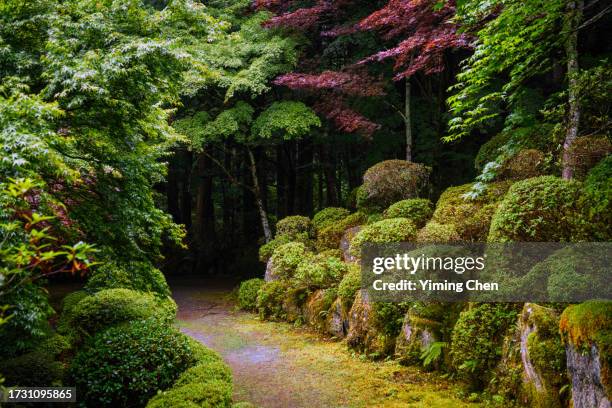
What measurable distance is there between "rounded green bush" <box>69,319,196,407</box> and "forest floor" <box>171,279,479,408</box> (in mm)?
1309

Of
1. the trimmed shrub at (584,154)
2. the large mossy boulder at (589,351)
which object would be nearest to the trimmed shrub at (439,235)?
the trimmed shrub at (584,154)

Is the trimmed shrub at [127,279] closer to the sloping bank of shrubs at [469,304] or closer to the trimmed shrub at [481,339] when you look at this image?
the sloping bank of shrubs at [469,304]

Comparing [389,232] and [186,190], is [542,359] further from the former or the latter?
[186,190]

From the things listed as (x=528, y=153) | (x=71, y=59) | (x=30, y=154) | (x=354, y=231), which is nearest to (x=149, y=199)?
(x=71, y=59)

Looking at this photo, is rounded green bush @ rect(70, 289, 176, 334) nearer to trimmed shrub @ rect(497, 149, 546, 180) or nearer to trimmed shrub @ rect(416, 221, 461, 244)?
trimmed shrub @ rect(416, 221, 461, 244)

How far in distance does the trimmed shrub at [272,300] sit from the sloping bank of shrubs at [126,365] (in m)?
4.44

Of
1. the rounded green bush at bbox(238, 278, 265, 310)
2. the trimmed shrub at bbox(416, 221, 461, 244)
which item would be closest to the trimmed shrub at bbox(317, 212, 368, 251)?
the rounded green bush at bbox(238, 278, 265, 310)

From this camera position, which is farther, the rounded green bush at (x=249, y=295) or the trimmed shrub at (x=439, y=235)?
the rounded green bush at (x=249, y=295)

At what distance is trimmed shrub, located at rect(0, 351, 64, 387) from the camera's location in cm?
456

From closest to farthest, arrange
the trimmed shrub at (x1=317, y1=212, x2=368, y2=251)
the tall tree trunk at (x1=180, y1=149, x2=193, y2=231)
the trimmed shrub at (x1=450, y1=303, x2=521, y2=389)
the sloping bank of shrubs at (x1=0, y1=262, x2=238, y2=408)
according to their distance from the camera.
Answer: the sloping bank of shrubs at (x1=0, y1=262, x2=238, y2=408) → the trimmed shrub at (x1=450, y1=303, x2=521, y2=389) → the trimmed shrub at (x1=317, y1=212, x2=368, y2=251) → the tall tree trunk at (x1=180, y1=149, x2=193, y2=231)

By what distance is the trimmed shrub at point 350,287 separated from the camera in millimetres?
7945

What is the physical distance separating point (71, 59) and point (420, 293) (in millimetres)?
5889

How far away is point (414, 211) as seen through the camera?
29.5ft

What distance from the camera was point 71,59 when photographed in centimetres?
531
